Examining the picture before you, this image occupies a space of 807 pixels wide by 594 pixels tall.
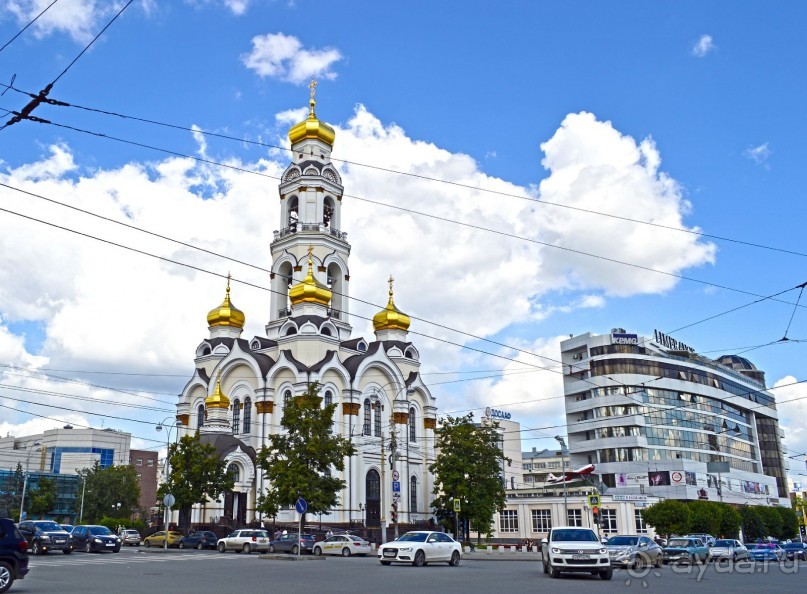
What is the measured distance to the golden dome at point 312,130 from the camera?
198ft

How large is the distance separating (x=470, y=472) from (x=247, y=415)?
16324mm

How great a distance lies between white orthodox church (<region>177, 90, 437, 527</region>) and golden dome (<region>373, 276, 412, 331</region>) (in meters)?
0.09

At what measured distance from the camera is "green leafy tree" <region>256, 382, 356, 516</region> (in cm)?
3628

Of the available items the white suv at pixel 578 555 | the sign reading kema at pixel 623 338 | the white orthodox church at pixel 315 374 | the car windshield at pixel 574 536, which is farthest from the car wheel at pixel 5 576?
the sign reading kema at pixel 623 338

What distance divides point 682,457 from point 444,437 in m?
34.5

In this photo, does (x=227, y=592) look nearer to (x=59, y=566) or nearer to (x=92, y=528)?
(x=59, y=566)

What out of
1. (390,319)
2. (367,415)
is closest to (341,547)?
(367,415)

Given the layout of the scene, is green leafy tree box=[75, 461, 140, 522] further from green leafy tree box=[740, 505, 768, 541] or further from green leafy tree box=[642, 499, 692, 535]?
green leafy tree box=[740, 505, 768, 541]

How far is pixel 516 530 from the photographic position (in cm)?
5888

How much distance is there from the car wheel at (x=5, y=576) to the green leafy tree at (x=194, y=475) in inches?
1163

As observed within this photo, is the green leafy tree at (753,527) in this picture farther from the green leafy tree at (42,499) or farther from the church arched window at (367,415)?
the green leafy tree at (42,499)

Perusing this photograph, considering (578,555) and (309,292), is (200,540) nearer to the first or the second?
(309,292)

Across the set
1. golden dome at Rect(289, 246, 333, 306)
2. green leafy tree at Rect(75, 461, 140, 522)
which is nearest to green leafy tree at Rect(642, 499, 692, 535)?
golden dome at Rect(289, 246, 333, 306)

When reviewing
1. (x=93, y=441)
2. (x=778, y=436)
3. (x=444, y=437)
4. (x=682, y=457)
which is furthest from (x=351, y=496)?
(x=93, y=441)
